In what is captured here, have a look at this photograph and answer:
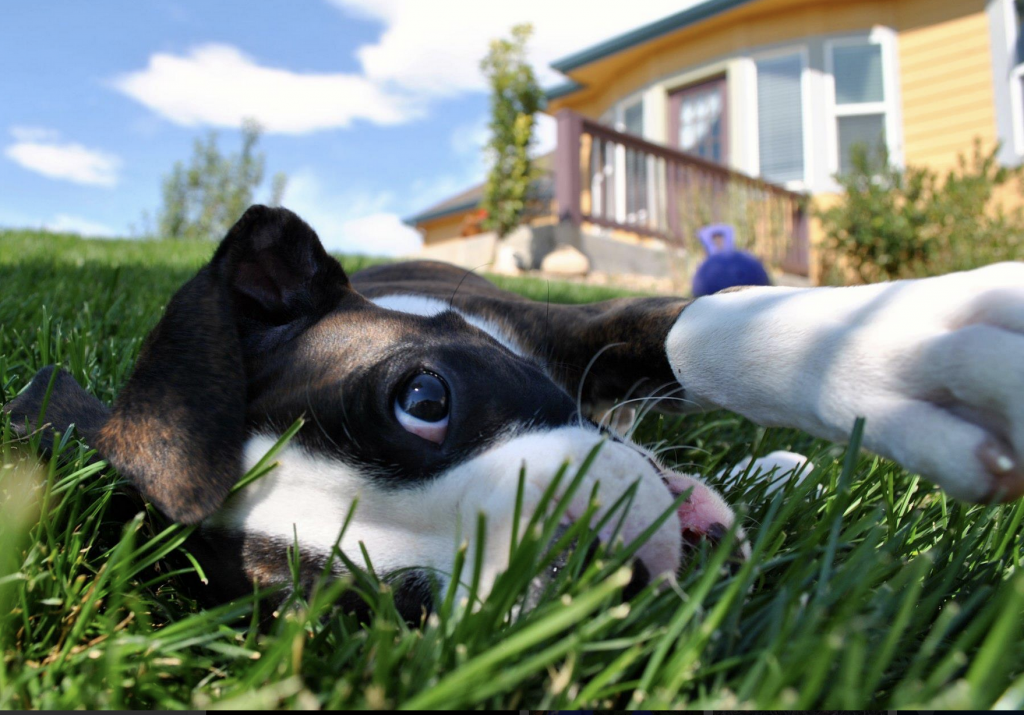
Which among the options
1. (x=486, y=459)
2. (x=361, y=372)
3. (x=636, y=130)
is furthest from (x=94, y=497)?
(x=636, y=130)

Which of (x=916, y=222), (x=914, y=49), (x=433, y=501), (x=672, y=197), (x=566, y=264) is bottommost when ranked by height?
(x=433, y=501)

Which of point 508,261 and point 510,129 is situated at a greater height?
point 510,129

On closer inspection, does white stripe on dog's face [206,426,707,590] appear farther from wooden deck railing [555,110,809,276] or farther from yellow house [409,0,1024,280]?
yellow house [409,0,1024,280]

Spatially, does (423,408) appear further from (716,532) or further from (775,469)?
(775,469)

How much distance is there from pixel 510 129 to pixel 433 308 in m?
14.6

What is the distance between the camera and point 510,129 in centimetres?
1623

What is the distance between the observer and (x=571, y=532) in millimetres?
1133

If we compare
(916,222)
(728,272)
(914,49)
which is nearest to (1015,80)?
(914,49)

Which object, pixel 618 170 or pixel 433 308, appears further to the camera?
pixel 618 170

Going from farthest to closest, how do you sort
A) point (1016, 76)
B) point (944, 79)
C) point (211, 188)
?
point (211, 188)
point (944, 79)
point (1016, 76)

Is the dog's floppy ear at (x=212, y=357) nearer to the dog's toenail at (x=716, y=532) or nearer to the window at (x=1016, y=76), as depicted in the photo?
the dog's toenail at (x=716, y=532)

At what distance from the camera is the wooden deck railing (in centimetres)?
1285

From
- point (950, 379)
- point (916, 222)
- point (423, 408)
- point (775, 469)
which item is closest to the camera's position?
point (950, 379)

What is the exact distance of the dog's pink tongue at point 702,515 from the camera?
155 cm
